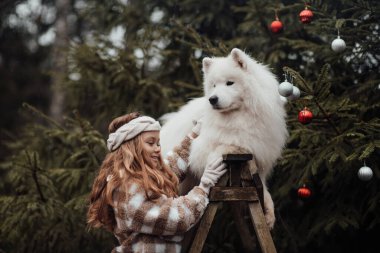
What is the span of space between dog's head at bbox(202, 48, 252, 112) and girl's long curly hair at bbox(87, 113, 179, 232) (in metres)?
0.54

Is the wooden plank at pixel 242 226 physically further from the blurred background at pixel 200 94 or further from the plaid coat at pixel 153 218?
the plaid coat at pixel 153 218

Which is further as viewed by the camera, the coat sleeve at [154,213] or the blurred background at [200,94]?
the blurred background at [200,94]

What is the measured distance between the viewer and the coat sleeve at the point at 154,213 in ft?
10.0

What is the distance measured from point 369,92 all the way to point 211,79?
1.64 metres

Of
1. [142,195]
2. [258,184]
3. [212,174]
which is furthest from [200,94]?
[142,195]

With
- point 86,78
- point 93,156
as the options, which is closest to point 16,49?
point 86,78

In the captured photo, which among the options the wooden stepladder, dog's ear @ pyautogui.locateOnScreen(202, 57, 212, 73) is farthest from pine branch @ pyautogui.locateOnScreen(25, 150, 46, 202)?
the wooden stepladder

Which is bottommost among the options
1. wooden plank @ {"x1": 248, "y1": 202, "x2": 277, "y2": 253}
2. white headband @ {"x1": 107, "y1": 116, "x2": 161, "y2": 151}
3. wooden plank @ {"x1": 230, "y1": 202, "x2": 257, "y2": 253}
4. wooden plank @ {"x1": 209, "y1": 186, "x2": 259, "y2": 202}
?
wooden plank @ {"x1": 230, "y1": 202, "x2": 257, "y2": 253}

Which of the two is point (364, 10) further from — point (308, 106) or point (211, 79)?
point (211, 79)

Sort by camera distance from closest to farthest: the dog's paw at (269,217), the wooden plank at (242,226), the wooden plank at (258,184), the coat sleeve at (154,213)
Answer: the coat sleeve at (154,213) → the wooden plank at (258,184) → the dog's paw at (269,217) → the wooden plank at (242,226)

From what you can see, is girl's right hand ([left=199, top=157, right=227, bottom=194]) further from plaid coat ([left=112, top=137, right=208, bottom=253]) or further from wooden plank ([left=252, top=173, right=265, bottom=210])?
wooden plank ([left=252, top=173, right=265, bottom=210])

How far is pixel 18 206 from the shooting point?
482 cm

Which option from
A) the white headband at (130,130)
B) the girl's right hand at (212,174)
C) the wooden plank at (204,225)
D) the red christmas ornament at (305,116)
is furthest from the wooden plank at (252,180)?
the white headband at (130,130)

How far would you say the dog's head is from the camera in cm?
335
